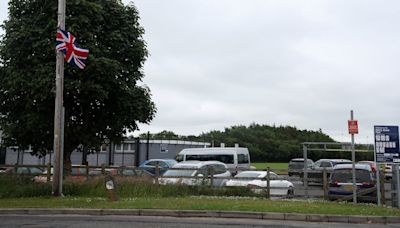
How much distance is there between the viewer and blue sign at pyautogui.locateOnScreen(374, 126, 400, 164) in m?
15.6

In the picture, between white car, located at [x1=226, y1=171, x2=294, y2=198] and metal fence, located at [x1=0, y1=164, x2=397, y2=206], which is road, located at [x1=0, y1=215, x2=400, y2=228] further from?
white car, located at [x1=226, y1=171, x2=294, y2=198]

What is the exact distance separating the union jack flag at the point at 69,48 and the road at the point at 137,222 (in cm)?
657

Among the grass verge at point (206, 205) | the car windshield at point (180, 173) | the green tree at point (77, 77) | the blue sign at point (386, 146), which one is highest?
the green tree at point (77, 77)

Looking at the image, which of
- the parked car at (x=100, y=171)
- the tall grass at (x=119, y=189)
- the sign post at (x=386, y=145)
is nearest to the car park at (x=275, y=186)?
the tall grass at (x=119, y=189)

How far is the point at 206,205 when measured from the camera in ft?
46.5

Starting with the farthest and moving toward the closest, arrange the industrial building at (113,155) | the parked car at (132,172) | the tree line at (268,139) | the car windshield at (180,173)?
the tree line at (268,139), the industrial building at (113,155), the car windshield at (180,173), the parked car at (132,172)

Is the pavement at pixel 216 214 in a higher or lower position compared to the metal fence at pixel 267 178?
lower

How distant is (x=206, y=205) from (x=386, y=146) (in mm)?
6759

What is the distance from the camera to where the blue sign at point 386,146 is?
15578mm

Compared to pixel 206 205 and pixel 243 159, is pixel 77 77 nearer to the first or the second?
pixel 206 205

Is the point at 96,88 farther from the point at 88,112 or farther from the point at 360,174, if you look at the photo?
the point at 360,174

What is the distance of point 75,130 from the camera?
22.8m

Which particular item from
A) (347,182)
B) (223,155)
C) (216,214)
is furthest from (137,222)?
(223,155)

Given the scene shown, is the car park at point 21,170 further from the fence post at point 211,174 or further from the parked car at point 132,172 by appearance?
the fence post at point 211,174
